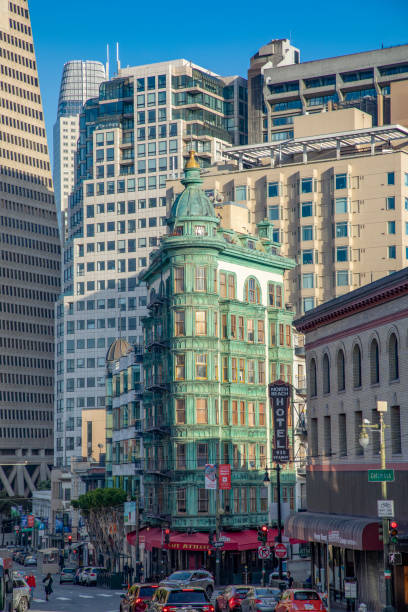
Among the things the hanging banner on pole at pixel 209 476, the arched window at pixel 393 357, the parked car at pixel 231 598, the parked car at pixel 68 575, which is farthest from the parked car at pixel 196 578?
the parked car at pixel 68 575

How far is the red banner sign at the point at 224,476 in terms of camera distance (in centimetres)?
7838

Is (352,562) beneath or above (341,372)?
beneath

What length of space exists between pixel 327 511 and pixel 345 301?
41.9ft

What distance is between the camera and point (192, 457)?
83.6m

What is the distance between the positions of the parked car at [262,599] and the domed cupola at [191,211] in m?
39.4

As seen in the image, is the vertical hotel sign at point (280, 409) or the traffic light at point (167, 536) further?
the traffic light at point (167, 536)

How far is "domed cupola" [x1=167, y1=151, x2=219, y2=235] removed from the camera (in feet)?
282

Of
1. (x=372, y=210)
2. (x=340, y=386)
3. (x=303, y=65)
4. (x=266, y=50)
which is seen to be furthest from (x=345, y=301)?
(x=266, y=50)

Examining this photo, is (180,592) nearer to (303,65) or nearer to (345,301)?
(345,301)

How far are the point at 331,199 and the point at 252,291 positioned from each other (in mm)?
47225

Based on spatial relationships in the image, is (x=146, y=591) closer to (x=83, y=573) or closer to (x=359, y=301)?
(x=359, y=301)

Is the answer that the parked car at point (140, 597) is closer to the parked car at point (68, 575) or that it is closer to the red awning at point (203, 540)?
the red awning at point (203, 540)

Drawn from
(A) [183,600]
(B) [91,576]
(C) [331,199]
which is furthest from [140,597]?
(C) [331,199]

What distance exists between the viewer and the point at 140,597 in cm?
5153
